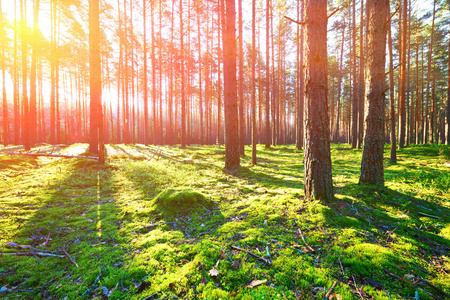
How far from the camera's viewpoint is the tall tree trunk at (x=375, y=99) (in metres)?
4.34

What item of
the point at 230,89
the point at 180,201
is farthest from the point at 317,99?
the point at 230,89

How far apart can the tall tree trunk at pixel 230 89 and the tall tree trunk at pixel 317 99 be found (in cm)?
423

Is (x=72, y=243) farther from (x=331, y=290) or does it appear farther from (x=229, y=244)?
(x=331, y=290)

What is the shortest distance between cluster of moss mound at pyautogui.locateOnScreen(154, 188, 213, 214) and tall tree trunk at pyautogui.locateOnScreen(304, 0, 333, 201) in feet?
8.47

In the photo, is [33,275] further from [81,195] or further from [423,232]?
[423,232]

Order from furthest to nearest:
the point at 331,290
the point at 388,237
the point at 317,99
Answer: the point at 317,99 < the point at 388,237 < the point at 331,290

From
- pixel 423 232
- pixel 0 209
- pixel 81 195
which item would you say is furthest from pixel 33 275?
pixel 423 232

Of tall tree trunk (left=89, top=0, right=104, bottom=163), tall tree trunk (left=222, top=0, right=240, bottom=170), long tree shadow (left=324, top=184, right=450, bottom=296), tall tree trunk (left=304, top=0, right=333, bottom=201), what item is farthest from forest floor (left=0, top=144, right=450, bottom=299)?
tall tree trunk (left=89, top=0, right=104, bottom=163)

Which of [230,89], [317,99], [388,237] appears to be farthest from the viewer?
[230,89]

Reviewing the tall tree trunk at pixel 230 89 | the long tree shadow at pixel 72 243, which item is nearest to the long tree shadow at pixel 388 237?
the long tree shadow at pixel 72 243

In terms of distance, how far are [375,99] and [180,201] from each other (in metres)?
5.38

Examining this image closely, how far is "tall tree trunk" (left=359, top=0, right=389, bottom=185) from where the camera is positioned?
4.34 meters

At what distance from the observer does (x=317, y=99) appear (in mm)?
3607

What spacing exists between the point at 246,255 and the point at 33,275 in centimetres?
279
